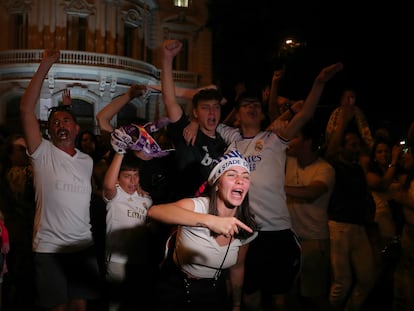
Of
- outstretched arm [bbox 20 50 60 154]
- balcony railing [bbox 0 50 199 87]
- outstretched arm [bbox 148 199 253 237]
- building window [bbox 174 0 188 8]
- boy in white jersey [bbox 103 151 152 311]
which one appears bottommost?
boy in white jersey [bbox 103 151 152 311]

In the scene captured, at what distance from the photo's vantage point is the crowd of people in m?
3.70

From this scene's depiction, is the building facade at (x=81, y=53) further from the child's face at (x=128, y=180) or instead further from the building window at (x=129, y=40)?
the child's face at (x=128, y=180)

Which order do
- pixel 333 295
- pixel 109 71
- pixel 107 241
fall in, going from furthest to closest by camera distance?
pixel 109 71 → pixel 333 295 → pixel 107 241

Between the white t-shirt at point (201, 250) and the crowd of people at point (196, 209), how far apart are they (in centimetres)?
1

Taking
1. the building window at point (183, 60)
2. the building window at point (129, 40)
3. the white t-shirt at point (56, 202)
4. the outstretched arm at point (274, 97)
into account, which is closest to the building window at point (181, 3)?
the building window at point (183, 60)

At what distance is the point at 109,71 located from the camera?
25766 mm

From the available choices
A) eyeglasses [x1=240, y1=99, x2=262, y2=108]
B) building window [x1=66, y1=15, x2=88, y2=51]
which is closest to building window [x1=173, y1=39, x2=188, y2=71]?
building window [x1=66, y1=15, x2=88, y2=51]

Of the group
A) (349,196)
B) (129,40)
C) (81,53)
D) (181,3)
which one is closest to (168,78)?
(349,196)

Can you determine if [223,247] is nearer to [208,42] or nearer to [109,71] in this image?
[109,71]

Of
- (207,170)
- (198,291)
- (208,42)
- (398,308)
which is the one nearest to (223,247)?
(198,291)

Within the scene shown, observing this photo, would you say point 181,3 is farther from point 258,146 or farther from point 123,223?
point 123,223

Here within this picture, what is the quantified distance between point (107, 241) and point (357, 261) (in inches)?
110

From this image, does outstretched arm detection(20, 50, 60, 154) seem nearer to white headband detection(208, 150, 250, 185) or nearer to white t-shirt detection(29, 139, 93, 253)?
white t-shirt detection(29, 139, 93, 253)

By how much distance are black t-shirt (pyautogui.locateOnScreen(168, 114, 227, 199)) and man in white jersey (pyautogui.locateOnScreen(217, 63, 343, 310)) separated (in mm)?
264
